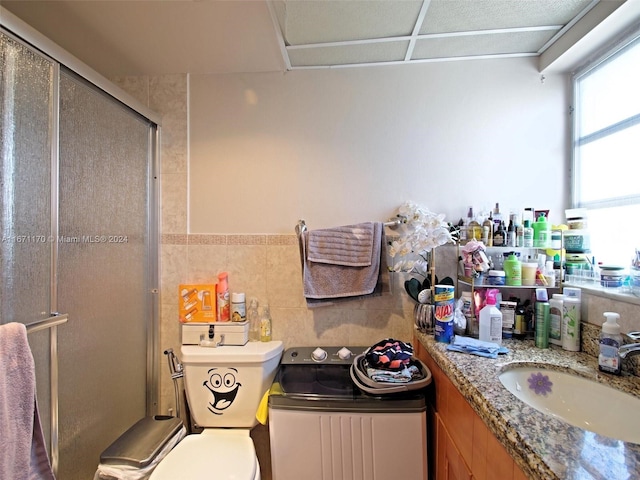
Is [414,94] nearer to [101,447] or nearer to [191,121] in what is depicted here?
[191,121]

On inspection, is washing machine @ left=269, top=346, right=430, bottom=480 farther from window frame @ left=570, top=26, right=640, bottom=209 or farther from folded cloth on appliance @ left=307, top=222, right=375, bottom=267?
window frame @ left=570, top=26, right=640, bottom=209

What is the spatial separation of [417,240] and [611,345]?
698 millimetres

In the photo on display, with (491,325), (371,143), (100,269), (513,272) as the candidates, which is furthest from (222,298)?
(513,272)

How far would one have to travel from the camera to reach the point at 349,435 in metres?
1.12

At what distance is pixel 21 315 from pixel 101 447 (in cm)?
74

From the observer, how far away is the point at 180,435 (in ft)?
4.14

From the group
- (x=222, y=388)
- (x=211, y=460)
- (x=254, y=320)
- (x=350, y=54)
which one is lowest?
(x=211, y=460)

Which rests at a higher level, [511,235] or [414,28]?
[414,28]

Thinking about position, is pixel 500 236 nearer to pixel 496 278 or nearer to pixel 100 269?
pixel 496 278

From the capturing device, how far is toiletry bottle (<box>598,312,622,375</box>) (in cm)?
89

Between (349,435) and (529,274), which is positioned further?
(529,274)

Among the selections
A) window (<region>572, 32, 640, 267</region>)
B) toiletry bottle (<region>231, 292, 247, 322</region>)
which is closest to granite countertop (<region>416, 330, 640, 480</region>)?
window (<region>572, 32, 640, 267</region>)

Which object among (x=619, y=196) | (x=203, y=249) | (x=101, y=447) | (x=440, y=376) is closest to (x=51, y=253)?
(x=203, y=249)

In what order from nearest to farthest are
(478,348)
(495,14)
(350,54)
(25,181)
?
(25,181)
(478,348)
(495,14)
(350,54)
